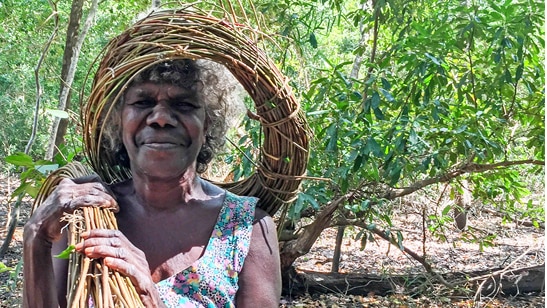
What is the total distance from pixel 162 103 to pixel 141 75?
0.32ft

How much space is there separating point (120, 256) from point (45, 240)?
0.26m

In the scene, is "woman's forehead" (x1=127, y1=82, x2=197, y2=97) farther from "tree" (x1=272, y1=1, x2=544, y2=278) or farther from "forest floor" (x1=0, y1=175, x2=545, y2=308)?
"forest floor" (x1=0, y1=175, x2=545, y2=308)

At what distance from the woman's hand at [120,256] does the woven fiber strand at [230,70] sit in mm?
427

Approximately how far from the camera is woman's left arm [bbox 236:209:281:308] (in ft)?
5.78

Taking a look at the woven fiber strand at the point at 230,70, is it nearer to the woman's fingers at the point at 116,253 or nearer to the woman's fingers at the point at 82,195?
the woman's fingers at the point at 82,195

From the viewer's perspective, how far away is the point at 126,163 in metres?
1.96

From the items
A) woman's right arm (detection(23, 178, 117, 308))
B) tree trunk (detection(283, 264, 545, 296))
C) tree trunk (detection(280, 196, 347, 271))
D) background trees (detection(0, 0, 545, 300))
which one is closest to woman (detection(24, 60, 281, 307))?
woman's right arm (detection(23, 178, 117, 308))

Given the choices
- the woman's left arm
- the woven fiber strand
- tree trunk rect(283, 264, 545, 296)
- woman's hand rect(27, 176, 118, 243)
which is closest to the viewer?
woman's hand rect(27, 176, 118, 243)

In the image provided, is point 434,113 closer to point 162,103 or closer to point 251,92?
point 251,92

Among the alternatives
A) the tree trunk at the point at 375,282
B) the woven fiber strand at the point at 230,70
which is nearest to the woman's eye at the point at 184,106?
the woven fiber strand at the point at 230,70

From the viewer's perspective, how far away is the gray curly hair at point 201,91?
1.71 m

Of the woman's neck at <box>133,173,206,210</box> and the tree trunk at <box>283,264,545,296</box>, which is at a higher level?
the woman's neck at <box>133,173,206,210</box>

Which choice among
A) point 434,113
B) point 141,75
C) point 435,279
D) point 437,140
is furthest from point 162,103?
point 435,279

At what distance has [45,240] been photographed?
1561 millimetres
